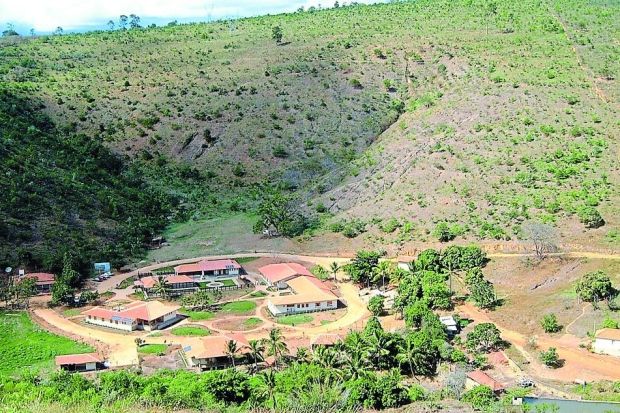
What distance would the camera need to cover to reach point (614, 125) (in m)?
71.4

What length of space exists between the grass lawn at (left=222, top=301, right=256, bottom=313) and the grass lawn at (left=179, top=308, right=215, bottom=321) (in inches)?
64.2

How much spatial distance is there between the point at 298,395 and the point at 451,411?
25.9 feet

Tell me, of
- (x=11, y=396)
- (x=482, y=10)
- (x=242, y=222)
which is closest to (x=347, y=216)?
(x=242, y=222)

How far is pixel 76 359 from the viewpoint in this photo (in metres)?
44.1

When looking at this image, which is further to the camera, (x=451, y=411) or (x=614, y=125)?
(x=614, y=125)

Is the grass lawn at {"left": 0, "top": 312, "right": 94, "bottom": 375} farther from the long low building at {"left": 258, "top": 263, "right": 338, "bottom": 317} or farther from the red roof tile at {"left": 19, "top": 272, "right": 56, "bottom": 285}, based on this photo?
the long low building at {"left": 258, "top": 263, "right": 338, "bottom": 317}

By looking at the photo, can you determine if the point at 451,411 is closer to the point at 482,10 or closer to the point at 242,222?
the point at 242,222

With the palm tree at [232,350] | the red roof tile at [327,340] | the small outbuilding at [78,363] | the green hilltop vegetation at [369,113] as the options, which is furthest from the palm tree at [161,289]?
the red roof tile at [327,340]

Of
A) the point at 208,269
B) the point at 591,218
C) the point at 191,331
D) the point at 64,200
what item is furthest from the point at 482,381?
the point at 64,200

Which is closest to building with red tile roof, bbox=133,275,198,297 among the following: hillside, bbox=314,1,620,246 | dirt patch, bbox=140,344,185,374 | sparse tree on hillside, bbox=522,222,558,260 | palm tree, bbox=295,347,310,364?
dirt patch, bbox=140,344,185,374

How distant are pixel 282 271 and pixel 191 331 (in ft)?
43.4

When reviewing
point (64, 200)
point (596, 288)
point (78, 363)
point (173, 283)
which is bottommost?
point (78, 363)

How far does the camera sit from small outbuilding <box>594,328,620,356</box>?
141 feet

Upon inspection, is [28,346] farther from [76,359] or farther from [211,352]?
[211,352]
